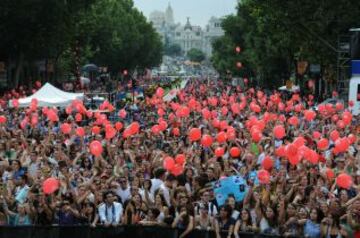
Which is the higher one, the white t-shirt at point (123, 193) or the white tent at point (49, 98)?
the white tent at point (49, 98)

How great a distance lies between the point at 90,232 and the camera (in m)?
11.0

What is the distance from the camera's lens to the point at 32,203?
37.4ft

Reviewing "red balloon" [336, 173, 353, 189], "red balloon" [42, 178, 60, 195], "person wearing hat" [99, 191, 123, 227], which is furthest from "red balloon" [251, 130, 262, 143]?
"red balloon" [42, 178, 60, 195]

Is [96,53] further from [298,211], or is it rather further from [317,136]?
[298,211]

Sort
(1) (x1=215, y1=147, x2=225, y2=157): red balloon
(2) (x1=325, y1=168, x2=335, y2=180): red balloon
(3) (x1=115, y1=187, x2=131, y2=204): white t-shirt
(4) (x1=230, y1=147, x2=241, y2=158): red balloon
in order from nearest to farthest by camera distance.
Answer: (3) (x1=115, y1=187, x2=131, y2=204): white t-shirt, (2) (x1=325, y1=168, x2=335, y2=180): red balloon, (1) (x1=215, y1=147, x2=225, y2=157): red balloon, (4) (x1=230, y1=147, x2=241, y2=158): red balloon

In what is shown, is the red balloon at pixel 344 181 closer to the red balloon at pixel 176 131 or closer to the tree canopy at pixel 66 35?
the red balloon at pixel 176 131

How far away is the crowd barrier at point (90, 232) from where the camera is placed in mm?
10844

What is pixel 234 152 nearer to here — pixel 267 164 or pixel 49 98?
pixel 267 164

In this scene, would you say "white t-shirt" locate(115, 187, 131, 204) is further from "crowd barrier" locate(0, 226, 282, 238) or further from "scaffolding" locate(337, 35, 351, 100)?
"scaffolding" locate(337, 35, 351, 100)

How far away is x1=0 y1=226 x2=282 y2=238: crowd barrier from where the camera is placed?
35.6ft

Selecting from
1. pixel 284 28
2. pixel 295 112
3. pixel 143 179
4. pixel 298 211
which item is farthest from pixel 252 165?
pixel 284 28

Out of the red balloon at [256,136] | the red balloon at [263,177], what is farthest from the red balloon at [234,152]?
the red balloon at [263,177]

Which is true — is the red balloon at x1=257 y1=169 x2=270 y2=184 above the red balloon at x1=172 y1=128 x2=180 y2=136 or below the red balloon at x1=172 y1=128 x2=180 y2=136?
above

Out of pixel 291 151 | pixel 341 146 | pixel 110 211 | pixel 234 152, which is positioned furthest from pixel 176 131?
pixel 110 211
